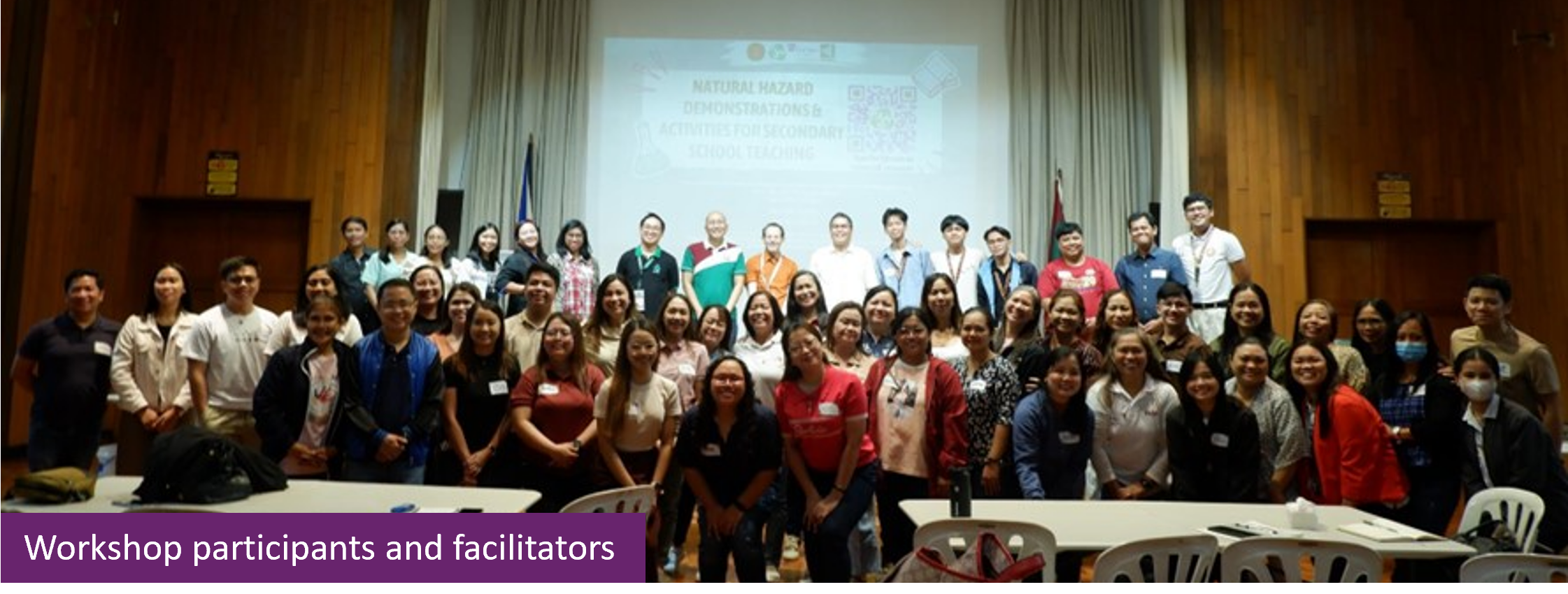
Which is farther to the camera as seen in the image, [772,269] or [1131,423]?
[772,269]

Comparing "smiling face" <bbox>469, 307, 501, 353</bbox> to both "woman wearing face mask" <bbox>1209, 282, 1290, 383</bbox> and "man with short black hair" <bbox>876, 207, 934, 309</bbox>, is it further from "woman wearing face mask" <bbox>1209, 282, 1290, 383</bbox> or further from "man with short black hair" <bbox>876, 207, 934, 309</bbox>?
"man with short black hair" <bbox>876, 207, 934, 309</bbox>

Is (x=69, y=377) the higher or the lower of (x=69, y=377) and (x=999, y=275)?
the lower

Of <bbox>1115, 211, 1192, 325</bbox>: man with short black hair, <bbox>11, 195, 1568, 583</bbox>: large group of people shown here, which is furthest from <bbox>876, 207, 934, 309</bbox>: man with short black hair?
<bbox>11, 195, 1568, 583</bbox>: large group of people

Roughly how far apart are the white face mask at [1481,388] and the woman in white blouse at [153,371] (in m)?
5.10

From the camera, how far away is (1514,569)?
7.18 ft

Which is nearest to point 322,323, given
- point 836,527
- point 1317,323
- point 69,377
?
point 69,377

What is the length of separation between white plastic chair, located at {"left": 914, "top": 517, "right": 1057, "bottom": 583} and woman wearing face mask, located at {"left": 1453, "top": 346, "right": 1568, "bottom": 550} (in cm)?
206

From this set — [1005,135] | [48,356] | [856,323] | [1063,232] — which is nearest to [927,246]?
[1005,135]

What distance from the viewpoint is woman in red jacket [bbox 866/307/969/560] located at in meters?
3.65

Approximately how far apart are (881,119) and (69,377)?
236 inches

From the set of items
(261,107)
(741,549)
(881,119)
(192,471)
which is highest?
(881,119)

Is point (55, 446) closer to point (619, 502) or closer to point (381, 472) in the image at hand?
point (381, 472)

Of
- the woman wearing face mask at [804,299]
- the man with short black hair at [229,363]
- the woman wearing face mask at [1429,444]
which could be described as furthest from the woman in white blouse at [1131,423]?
the man with short black hair at [229,363]

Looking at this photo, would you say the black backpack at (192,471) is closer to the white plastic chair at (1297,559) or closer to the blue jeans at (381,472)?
the blue jeans at (381,472)
